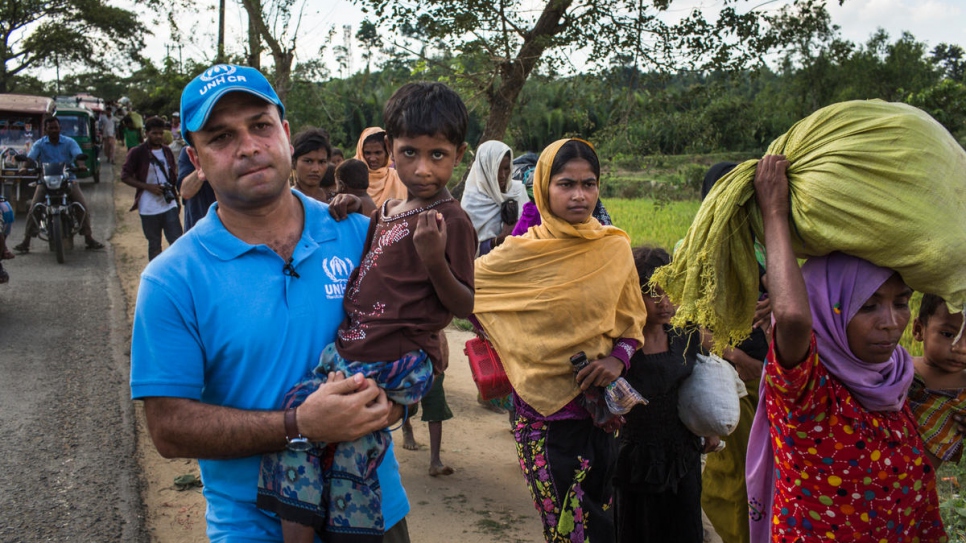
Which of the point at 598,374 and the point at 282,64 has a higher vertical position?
the point at 282,64

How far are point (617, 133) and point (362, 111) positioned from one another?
67.4 feet

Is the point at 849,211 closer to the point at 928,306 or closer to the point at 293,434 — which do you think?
the point at 928,306

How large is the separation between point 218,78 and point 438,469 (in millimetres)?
3186

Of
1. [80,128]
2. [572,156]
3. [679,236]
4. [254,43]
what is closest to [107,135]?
[80,128]

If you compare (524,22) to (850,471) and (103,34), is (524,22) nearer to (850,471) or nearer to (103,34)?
(850,471)

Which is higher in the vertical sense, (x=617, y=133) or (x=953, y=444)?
(x=617, y=133)

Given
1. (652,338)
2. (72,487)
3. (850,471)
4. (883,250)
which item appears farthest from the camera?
(72,487)

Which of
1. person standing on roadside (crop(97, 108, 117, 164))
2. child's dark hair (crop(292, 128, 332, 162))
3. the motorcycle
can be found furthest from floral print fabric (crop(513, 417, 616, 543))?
person standing on roadside (crop(97, 108, 117, 164))

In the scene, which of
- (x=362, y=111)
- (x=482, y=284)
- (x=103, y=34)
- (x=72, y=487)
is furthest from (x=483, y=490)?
(x=103, y=34)

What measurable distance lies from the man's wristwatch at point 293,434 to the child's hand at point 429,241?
52cm

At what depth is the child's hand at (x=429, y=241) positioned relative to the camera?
200 cm

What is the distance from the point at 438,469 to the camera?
15.0ft

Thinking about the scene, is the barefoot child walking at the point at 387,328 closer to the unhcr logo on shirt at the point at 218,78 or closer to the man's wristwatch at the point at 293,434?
the man's wristwatch at the point at 293,434

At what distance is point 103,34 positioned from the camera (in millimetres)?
35500
